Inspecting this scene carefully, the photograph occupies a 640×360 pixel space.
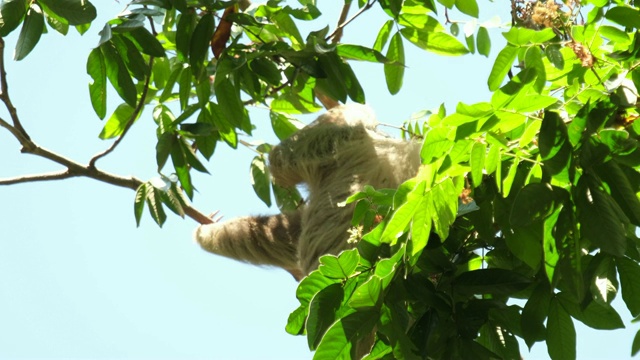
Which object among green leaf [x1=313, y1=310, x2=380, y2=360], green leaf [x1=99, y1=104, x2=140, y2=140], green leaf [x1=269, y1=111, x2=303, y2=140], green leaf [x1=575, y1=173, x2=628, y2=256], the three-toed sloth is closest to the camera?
green leaf [x1=575, y1=173, x2=628, y2=256]

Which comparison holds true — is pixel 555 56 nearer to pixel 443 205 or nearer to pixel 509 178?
pixel 509 178

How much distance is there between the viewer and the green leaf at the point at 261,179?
3.84m

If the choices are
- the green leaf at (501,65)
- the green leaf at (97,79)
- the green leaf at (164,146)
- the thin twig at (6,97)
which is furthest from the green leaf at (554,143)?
the thin twig at (6,97)

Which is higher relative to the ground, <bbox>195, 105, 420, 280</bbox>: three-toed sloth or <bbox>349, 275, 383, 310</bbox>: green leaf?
<bbox>195, 105, 420, 280</bbox>: three-toed sloth

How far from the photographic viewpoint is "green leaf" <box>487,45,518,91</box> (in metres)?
2.09

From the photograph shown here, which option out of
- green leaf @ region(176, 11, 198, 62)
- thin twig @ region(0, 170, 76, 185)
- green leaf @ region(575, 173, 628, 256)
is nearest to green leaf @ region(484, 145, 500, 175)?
green leaf @ region(575, 173, 628, 256)

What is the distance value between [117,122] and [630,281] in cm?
224

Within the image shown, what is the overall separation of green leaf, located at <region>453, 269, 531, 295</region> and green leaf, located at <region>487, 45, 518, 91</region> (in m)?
0.44

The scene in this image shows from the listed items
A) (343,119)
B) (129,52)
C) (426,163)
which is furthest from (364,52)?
(343,119)

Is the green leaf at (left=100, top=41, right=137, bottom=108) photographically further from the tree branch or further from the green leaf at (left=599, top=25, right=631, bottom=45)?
the green leaf at (left=599, top=25, right=631, bottom=45)

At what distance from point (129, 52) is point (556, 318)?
1.47 m

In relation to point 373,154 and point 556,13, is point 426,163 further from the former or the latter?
point 373,154

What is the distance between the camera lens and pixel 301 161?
12.5 feet

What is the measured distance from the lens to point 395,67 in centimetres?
295
